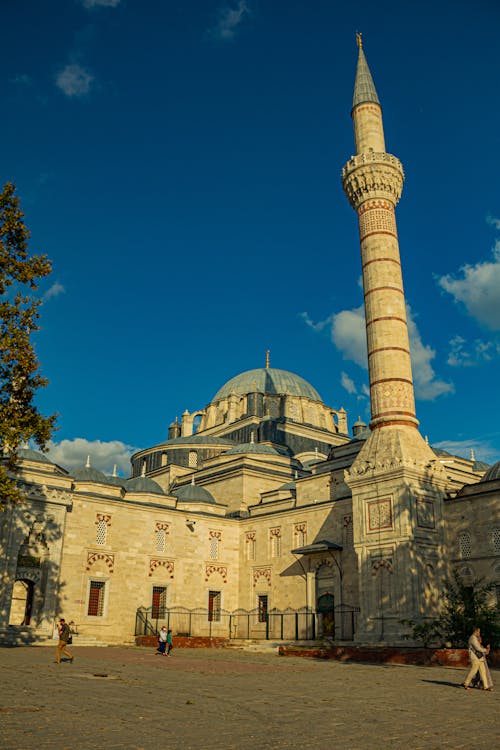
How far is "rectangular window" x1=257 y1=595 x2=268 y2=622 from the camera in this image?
29.6 m

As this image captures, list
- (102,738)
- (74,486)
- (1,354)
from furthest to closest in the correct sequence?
(74,486), (1,354), (102,738)

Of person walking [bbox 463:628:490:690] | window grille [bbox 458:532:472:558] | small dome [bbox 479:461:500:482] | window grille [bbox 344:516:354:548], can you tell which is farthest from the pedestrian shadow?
window grille [bbox 344:516:354:548]

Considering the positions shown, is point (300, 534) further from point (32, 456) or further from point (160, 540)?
point (32, 456)

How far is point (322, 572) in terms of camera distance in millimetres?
27094

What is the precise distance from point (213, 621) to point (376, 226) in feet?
62.3

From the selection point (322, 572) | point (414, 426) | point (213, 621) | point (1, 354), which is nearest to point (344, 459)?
point (322, 572)

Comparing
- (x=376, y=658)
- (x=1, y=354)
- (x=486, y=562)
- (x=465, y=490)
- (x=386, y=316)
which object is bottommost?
(x=376, y=658)

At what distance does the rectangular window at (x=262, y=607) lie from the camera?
2956 cm

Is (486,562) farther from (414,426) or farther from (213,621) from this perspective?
(213,621)

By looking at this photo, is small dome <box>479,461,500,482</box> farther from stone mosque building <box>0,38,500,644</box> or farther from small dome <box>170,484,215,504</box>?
small dome <box>170,484,215,504</box>

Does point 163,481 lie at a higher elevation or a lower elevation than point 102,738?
higher

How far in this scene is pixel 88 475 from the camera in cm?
3027

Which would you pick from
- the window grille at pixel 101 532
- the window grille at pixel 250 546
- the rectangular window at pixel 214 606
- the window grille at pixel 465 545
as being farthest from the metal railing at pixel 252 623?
the window grille at pixel 465 545

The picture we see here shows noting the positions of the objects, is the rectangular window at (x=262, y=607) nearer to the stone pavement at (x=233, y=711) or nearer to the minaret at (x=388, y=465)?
the minaret at (x=388, y=465)
